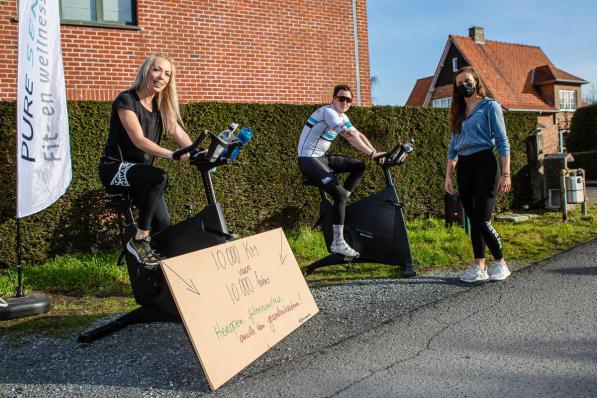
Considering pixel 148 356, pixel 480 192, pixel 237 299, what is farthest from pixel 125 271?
pixel 480 192

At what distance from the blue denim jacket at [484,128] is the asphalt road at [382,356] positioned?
4.29ft

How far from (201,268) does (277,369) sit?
2.42 feet

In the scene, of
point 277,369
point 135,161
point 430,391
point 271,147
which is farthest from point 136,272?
point 271,147

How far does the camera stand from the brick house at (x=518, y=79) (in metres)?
34.0

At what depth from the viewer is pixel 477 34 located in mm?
35875

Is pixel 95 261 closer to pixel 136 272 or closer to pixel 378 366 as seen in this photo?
pixel 136 272

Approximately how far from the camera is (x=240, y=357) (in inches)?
122

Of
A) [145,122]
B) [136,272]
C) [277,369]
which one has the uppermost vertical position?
[145,122]

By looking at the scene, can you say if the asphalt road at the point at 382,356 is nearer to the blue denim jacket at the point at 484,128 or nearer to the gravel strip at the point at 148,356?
the gravel strip at the point at 148,356

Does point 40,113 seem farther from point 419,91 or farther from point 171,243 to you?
point 419,91

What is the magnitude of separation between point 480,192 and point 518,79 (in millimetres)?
33979

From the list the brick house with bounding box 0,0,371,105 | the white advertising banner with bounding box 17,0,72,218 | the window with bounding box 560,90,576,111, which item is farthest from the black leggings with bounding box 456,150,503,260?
the window with bounding box 560,90,576,111

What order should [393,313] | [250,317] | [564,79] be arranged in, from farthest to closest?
[564,79] → [393,313] → [250,317]

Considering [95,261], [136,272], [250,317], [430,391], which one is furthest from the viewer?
[95,261]
